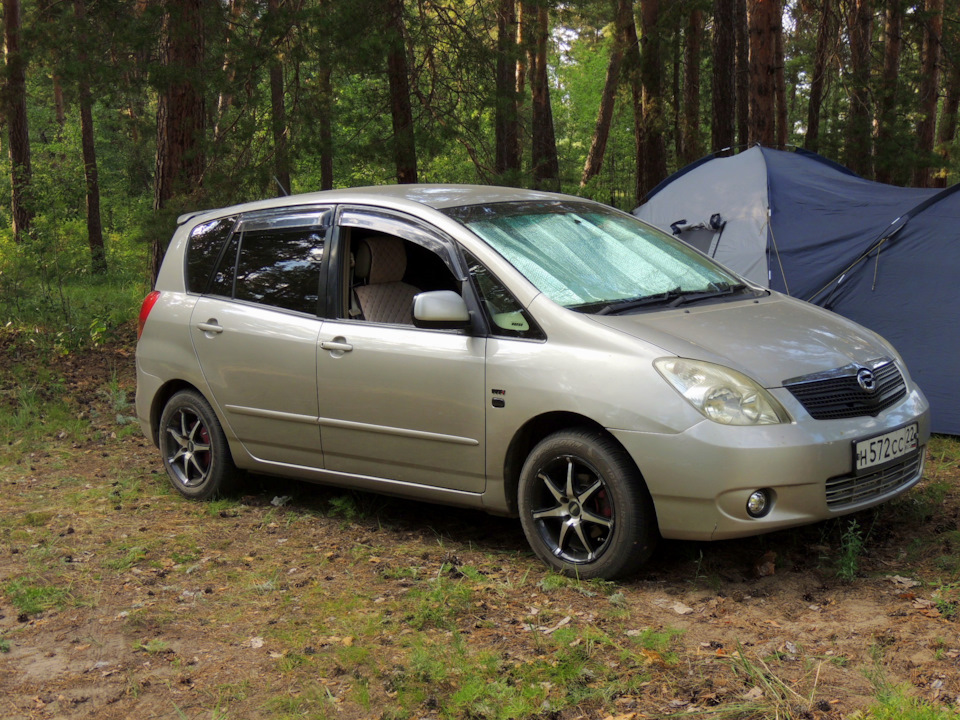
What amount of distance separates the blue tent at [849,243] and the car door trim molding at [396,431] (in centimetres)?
383

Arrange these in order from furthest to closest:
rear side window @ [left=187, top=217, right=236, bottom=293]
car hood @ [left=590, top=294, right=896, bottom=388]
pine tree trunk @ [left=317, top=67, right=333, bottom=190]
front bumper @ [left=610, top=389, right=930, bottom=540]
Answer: pine tree trunk @ [left=317, top=67, right=333, bottom=190] → rear side window @ [left=187, top=217, right=236, bottom=293] → car hood @ [left=590, top=294, right=896, bottom=388] → front bumper @ [left=610, top=389, right=930, bottom=540]

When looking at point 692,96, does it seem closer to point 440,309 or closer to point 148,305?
point 148,305

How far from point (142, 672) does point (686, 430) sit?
2334 mm

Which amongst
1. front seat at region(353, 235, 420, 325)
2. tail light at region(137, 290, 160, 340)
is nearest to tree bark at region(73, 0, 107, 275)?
tail light at region(137, 290, 160, 340)

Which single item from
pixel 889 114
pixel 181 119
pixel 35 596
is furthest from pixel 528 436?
pixel 889 114

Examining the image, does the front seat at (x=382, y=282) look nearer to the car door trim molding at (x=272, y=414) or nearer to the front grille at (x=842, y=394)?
the car door trim molding at (x=272, y=414)

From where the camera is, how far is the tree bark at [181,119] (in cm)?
1095

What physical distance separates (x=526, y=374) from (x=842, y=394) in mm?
1374

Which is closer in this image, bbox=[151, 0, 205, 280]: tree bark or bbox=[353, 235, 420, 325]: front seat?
bbox=[353, 235, 420, 325]: front seat

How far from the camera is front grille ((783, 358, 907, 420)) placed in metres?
4.27

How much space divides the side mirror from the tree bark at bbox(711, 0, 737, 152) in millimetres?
11060

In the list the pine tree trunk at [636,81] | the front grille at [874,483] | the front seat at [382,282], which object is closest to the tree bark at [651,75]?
the pine tree trunk at [636,81]

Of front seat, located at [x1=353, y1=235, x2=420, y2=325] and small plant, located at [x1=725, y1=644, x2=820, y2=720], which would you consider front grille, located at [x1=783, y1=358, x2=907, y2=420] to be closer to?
small plant, located at [x1=725, y1=644, x2=820, y2=720]

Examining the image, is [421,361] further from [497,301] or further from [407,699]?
[407,699]
